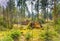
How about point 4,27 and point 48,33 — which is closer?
point 48,33

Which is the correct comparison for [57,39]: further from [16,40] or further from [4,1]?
[4,1]

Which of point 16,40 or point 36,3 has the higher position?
point 36,3

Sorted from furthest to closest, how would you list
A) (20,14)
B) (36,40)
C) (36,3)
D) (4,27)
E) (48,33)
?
(20,14), (36,3), (4,27), (36,40), (48,33)

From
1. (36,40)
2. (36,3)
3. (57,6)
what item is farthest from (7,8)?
(36,40)

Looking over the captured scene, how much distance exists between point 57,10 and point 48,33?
6.28 metres

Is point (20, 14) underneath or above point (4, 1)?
underneath

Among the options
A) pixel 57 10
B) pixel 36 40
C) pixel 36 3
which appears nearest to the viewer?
pixel 36 40

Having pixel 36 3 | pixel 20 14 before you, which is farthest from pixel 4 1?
pixel 20 14

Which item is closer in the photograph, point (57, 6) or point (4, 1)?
point (57, 6)

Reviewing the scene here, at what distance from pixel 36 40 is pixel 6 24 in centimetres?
775

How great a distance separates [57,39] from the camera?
9805 mm

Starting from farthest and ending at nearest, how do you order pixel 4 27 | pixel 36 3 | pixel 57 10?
pixel 36 3
pixel 4 27
pixel 57 10

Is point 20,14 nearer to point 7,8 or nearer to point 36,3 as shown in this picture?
point 7,8

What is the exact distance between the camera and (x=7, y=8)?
23469mm
